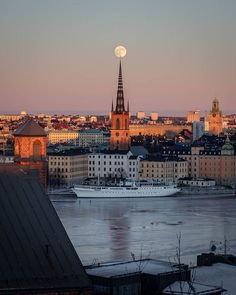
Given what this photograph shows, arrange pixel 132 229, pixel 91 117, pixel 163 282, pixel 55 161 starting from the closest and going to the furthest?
pixel 163 282, pixel 132 229, pixel 55 161, pixel 91 117

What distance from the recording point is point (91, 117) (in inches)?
4857

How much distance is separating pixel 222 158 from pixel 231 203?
1121 cm

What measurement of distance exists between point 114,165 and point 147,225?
17.9 metres

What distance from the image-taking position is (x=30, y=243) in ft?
19.1

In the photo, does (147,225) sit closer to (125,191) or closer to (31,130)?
(31,130)

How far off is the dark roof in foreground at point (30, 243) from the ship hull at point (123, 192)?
95.8 feet

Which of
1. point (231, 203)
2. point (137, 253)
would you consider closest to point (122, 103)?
point (231, 203)

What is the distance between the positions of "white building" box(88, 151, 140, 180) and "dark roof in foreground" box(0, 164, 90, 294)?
3490 centimetres

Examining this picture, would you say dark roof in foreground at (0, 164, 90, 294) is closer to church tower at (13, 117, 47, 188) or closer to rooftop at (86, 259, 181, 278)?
rooftop at (86, 259, 181, 278)

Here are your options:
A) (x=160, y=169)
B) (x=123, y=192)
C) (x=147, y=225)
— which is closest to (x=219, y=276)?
(x=147, y=225)

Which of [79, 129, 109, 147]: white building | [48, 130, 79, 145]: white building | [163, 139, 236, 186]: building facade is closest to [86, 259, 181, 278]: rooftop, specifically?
Result: [163, 139, 236, 186]: building facade

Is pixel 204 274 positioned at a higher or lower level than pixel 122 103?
lower

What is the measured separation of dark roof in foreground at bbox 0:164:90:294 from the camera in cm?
559

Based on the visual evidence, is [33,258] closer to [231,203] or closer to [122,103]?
[231,203]
